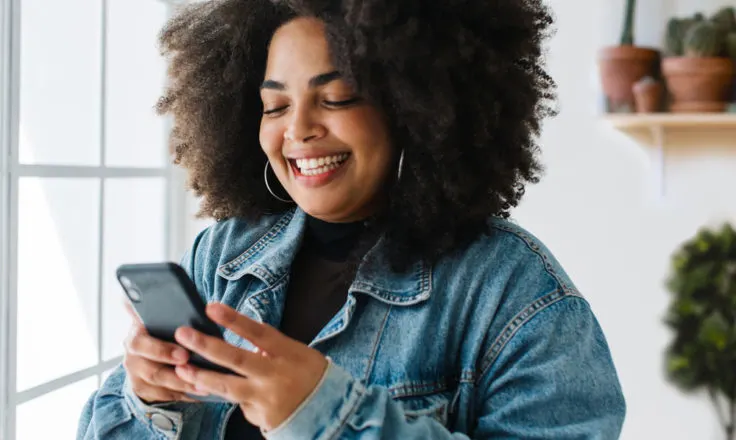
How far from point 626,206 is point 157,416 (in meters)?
1.97

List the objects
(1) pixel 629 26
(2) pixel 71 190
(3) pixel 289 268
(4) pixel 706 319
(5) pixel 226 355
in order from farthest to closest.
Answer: (1) pixel 629 26, (4) pixel 706 319, (2) pixel 71 190, (3) pixel 289 268, (5) pixel 226 355

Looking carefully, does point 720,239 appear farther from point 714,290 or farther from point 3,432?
point 3,432

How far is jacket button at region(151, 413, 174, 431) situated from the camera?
1.05 meters

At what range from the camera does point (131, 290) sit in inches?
36.4

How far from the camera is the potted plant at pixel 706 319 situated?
2.47 metres

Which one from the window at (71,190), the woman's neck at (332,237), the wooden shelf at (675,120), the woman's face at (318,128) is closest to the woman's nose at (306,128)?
the woman's face at (318,128)

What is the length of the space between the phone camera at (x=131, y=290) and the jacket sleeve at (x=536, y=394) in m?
0.24

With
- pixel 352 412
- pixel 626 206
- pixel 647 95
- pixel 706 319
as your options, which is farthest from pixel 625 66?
pixel 352 412

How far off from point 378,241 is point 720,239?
1.77 metres

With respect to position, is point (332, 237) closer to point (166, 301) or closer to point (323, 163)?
point (323, 163)

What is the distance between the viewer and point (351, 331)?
1.06 meters

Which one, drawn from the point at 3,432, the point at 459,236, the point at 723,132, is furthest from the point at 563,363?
the point at 723,132

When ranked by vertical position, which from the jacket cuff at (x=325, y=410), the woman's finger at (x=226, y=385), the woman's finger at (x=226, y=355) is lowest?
the jacket cuff at (x=325, y=410)

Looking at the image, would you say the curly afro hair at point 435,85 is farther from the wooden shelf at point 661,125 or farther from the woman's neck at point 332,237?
the wooden shelf at point 661,125
